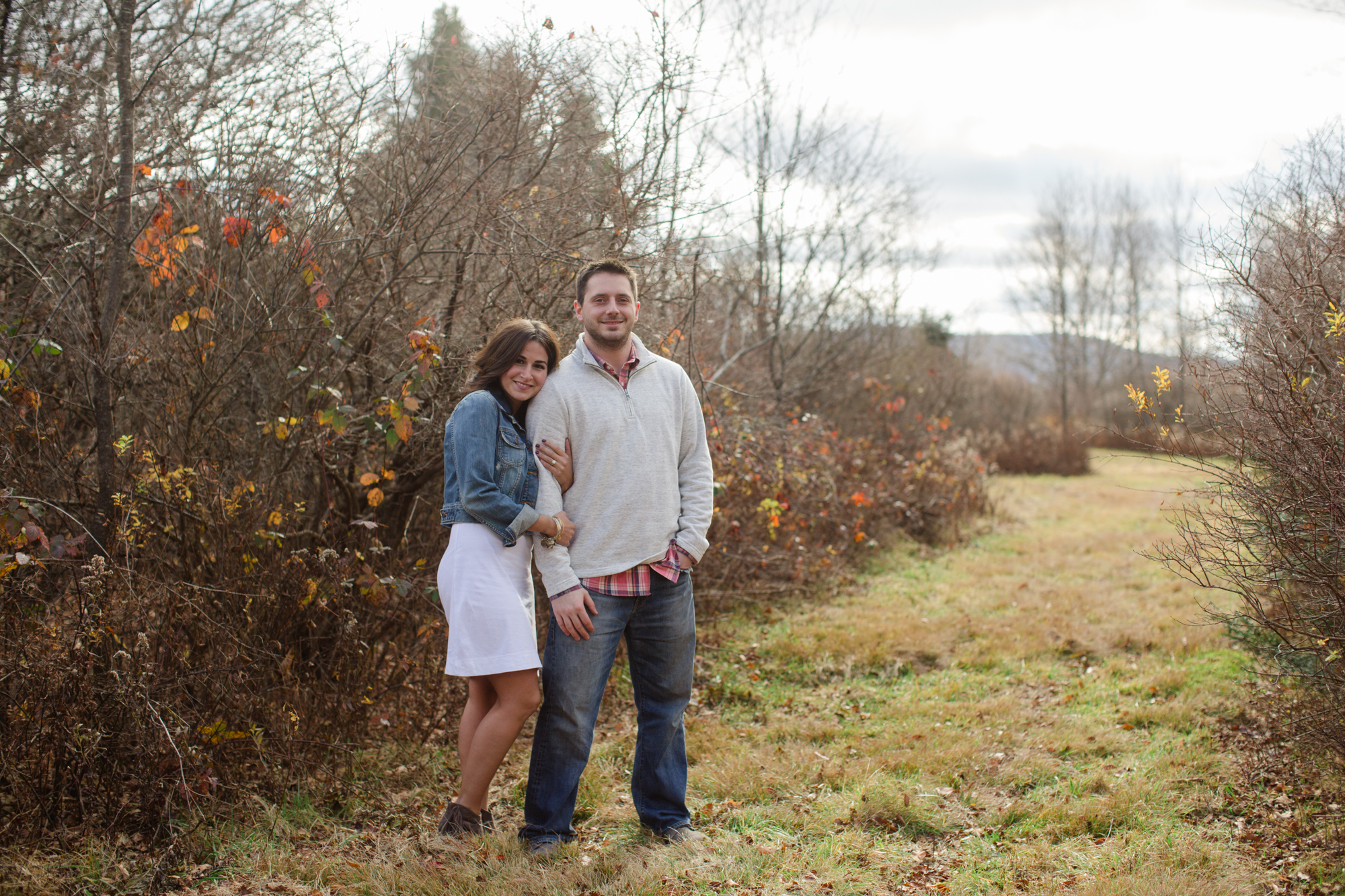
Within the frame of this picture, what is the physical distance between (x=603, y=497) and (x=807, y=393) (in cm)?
911

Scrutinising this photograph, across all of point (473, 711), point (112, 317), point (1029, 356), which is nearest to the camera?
point (473, 711)

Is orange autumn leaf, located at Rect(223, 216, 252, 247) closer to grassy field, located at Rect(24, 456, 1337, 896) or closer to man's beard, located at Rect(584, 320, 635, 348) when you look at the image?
man's beard, located at Rect(584, 320, 635, 348)

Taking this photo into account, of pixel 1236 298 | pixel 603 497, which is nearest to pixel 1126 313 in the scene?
pixel 1236 298

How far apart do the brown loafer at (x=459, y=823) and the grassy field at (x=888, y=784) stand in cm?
6

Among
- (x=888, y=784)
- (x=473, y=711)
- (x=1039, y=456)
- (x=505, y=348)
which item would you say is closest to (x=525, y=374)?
(x=505, y=348)

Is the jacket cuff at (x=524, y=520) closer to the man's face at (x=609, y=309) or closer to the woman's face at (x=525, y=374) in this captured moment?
the woman's face at (x=525, y=374)

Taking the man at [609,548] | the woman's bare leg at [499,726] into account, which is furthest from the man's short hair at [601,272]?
the woman's bare leg at [499,726]

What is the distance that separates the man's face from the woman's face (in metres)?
0.21

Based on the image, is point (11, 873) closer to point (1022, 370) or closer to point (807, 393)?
point (807, 393)

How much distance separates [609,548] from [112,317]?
7.22 feet

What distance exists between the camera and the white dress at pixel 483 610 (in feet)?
10.2

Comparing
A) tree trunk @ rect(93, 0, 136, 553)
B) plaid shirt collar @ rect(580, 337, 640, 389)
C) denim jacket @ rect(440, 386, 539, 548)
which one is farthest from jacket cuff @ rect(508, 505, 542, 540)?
tree trunk @ rect(93, 0, 136, 553)

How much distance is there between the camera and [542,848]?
10.4 ft

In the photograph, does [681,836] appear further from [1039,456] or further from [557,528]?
[1039,456]
